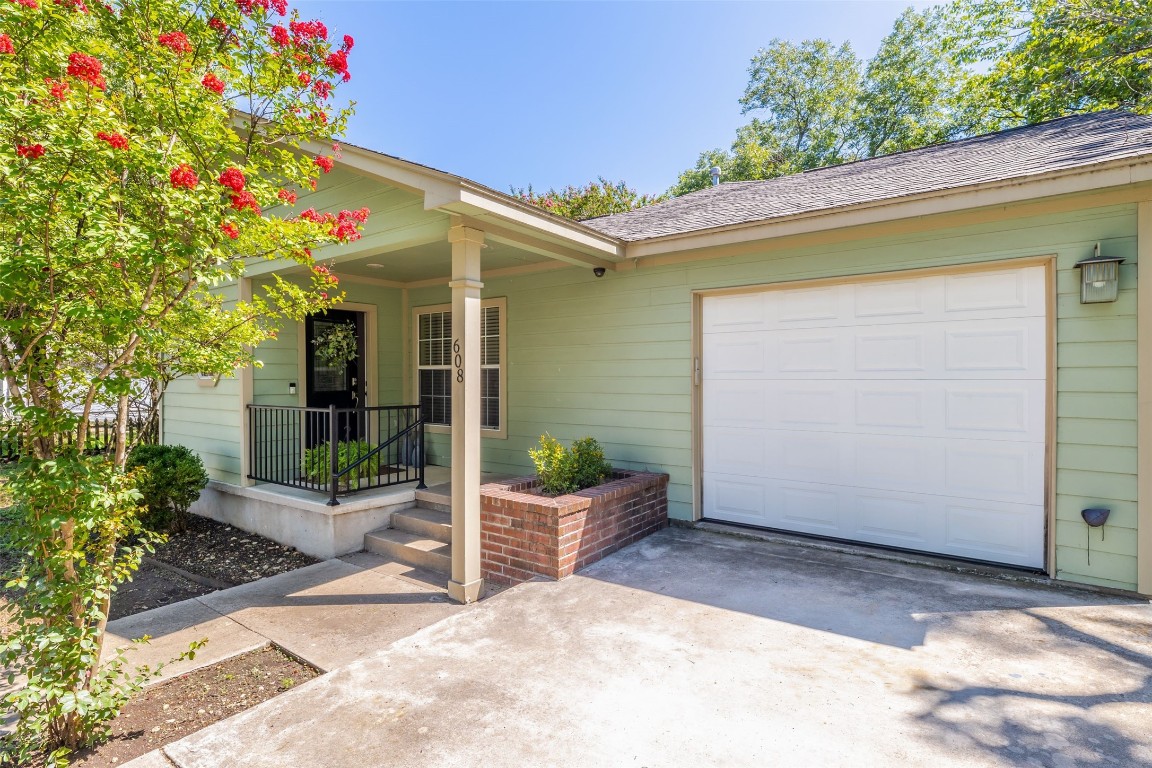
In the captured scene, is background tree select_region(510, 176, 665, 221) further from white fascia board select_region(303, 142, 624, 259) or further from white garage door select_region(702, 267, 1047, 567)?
white fascia board select_region(303, 142, 624, 259)

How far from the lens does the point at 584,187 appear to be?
19875mm

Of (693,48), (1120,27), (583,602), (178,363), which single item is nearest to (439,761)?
(583,602)

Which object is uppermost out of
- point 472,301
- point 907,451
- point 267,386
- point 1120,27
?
point 1120,27

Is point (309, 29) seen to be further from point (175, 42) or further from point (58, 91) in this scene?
point (58, 91)

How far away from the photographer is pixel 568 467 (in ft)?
16.0

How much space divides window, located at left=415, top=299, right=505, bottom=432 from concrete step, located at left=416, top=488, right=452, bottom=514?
4.46 feet

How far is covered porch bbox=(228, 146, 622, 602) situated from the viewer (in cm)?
398

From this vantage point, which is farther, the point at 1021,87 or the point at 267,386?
the point at 1021,87

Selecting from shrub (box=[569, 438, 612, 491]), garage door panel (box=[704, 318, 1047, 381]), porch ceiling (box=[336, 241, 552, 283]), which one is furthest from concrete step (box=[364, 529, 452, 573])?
garage door panel (box=[704, 318, 1047, 381])

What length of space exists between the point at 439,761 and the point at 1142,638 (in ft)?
12.1

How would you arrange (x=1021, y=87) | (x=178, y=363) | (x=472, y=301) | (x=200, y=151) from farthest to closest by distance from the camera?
(x=1021, y=87) → (x=472, y=301) → (x=178, y=363) → (x=200, y=151)

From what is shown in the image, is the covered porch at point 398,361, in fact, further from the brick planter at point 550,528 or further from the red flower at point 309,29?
the red flower at point 309,29

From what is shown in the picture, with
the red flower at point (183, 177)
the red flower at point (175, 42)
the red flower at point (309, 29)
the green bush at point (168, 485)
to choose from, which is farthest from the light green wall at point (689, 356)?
the red flower at point (183, 177)

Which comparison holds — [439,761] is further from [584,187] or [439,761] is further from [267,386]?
[584,187]
